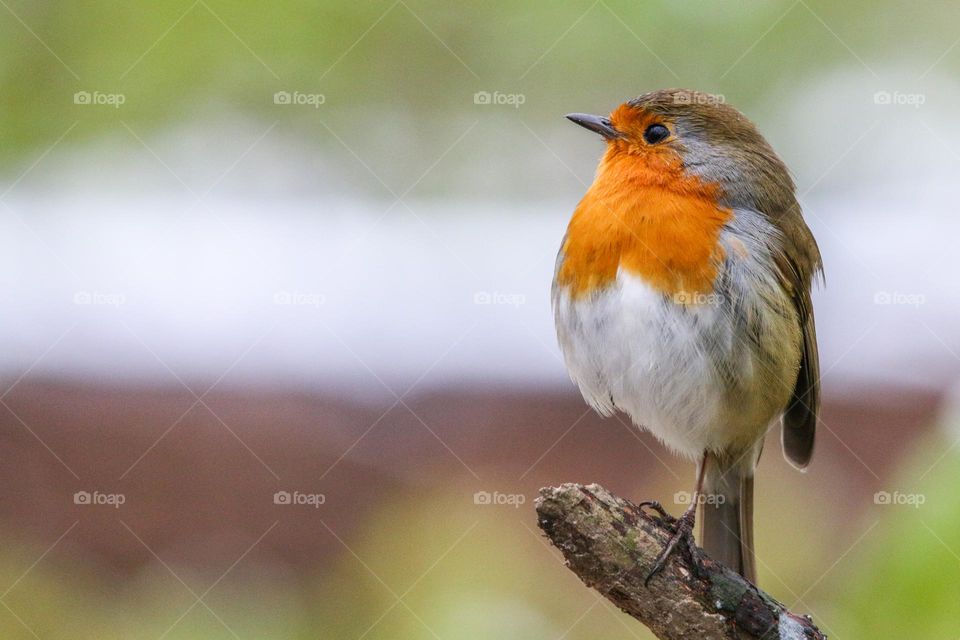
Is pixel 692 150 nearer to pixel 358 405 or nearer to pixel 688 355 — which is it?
pixel 688 355

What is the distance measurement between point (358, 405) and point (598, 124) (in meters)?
1.48

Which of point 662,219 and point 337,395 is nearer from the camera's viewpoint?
point 662,219

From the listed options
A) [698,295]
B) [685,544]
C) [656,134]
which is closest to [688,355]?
[698,295]

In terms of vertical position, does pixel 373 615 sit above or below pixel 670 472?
Answer: below

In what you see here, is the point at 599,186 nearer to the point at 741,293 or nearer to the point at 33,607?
the point at 741,293

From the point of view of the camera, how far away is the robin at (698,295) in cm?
335

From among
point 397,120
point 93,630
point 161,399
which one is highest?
point 397,120

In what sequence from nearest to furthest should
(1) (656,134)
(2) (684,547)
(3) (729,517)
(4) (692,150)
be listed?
(2) (684,547), (4) (692,150), (1) (656,134), (3) (729,517)

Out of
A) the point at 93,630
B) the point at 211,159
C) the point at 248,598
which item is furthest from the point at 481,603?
the point at 211,159

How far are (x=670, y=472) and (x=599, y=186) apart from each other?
134 centimetres

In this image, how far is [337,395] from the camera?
402 cm

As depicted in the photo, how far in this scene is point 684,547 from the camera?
2785mm

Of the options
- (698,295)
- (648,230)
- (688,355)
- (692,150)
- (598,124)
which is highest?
(598,124)

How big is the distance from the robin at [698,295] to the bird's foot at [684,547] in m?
0.19
